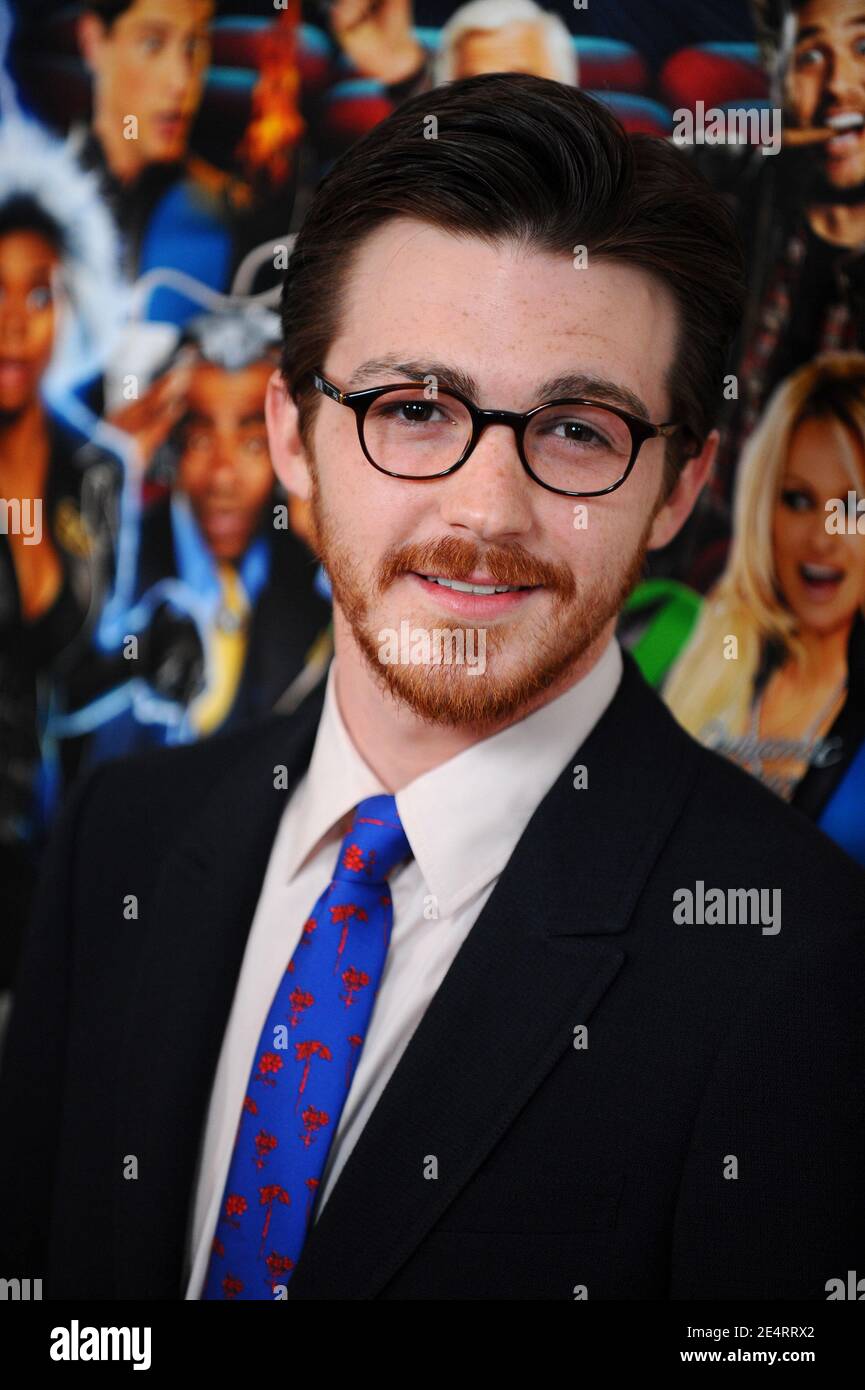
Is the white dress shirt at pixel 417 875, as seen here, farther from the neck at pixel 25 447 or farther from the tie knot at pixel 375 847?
A: the neck at pixel 25 447

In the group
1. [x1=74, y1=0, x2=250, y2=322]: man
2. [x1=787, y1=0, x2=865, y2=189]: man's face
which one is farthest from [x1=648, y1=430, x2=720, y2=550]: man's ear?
[x1=74, y1=0, x2=250, y2=322]: man

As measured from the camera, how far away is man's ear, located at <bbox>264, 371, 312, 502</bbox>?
1.94 m

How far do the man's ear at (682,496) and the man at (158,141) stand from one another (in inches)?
41.2

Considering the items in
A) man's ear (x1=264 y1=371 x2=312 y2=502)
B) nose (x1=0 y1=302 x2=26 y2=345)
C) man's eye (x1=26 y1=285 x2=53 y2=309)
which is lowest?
man's ear (x1=264 y1=371 x2=312 y2=502)

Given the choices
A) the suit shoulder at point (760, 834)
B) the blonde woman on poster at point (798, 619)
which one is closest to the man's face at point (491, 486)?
the suit shoulder at point (760, 834)

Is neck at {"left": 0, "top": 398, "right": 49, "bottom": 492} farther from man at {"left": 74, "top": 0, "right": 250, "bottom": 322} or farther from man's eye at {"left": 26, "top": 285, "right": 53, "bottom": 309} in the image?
man at {"left": 74, "top": 0, "right": 250, "bottom": 322}

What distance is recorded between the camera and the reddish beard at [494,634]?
1646 mm

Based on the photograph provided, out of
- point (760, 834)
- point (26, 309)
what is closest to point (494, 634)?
point (760, 834)

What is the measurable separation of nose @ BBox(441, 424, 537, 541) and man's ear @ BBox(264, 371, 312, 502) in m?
0.36

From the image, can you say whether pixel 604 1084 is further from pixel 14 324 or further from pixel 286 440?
pixel 14 324

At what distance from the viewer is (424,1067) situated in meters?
1.60

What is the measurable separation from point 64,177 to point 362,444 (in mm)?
1185
